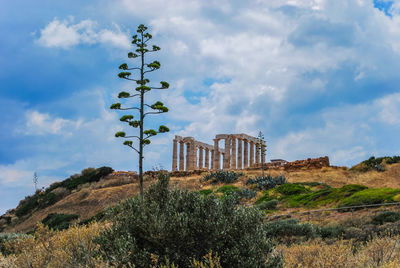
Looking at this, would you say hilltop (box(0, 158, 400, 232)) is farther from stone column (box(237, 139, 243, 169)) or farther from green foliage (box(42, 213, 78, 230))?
stone column (box(237, 139, 243, 169))

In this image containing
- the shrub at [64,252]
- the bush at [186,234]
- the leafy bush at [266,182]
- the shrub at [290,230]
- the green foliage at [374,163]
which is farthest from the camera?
the green foliage at [374,163]

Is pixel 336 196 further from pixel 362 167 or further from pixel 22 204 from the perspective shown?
pixel 22 204

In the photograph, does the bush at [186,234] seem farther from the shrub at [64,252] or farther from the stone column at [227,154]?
the stone column at [227,154]

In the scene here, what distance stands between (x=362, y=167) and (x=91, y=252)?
38338 mm

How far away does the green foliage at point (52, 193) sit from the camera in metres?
46.1

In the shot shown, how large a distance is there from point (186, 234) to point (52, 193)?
44.7 m

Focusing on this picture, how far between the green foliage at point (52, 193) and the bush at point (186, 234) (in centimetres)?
4118

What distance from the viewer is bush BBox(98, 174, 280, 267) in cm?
704

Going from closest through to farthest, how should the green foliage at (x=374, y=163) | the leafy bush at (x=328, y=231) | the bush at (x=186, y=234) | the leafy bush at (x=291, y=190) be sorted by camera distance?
the bush at (x=186, y=234)
the leafy bush at (x=328, y=231)
the leafy bush at (x=291, y=190)
the green foliage at (x=374, y=163)

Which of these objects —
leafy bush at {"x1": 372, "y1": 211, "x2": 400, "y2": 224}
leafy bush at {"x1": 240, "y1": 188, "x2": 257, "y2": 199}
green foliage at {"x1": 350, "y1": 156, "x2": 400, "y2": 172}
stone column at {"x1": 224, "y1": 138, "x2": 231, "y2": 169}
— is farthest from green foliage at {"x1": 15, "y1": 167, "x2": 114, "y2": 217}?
leafy bush at {"x1": 372, "y1": 211, "x2": 400, "y2": 224}

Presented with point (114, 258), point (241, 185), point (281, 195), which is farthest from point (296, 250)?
point (241, 185)

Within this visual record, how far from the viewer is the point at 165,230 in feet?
22.9

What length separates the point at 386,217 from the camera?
17.2m

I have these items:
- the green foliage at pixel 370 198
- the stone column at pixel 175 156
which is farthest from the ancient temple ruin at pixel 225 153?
the green foliage at pixel 370 198
